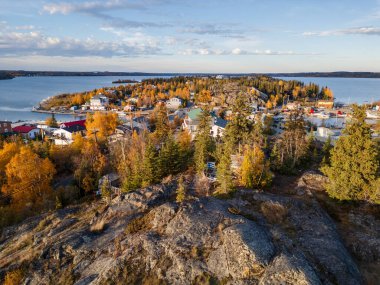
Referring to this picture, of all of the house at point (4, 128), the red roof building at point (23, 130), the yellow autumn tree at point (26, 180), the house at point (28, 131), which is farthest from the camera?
the red roof building at point (23, 130)

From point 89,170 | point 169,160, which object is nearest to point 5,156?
point 89,170

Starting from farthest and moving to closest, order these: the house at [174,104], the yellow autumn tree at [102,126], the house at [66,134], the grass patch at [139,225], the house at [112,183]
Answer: the house at [174,104], the house at [66,134], the yellow autumn tree at [102,126], the house at [112,183], the grass patch at [139,225]

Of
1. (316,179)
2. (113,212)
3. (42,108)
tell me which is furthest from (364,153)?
(42,108)

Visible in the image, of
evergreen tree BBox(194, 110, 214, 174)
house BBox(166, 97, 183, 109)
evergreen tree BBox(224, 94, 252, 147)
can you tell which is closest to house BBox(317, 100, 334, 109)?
house BBox(166, 97, 183, 109)

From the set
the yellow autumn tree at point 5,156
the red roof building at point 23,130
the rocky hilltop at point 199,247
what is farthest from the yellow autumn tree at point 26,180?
the red roof building at point 23,130

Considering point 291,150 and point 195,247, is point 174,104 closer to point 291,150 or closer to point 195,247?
point 291,150

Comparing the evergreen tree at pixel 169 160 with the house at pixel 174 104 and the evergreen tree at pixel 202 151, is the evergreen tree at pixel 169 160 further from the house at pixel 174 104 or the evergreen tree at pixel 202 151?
the house at pixel 174 104

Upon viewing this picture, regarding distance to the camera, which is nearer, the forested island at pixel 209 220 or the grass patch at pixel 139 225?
the forested island at pixel 209 220
